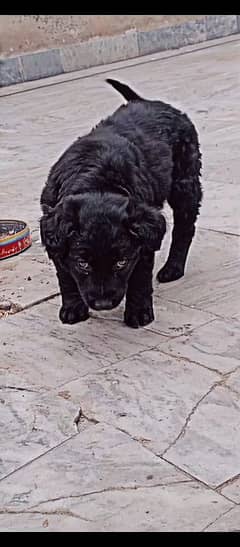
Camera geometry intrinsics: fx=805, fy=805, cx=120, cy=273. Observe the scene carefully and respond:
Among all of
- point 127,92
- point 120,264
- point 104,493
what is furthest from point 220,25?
point 104,493

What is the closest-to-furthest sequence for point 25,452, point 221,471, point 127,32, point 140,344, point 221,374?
1. point 221,471
2. point 25,452
3. point 221,374
4. point 140,344
5. point 127,32

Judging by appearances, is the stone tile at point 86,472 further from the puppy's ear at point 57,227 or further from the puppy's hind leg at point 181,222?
the puppy's hind leg at point 181,222

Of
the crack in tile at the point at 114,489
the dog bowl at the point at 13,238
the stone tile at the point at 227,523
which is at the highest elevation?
the stone tile at the point at 227,523

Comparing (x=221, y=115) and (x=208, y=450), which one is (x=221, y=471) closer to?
(x=208, y=450)

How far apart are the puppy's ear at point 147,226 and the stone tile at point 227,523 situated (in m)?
1.29

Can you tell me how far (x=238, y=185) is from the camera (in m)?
5.73

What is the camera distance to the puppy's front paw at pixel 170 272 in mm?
4277

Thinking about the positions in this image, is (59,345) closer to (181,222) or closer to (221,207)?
(181,222)

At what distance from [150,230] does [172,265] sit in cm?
90

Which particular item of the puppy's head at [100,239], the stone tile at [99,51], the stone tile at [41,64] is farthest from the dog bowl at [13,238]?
the stone tile at [99,51]

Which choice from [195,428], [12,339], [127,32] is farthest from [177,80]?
[195,428]

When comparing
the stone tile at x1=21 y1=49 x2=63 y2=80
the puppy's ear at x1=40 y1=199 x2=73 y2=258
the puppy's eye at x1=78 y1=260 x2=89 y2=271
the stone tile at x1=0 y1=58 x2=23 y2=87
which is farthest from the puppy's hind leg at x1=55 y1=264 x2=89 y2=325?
the stone tile at x1=21 y1=49 x2=63 y2=80

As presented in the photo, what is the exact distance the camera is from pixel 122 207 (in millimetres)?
3303

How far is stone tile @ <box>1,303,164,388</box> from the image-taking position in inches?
134
